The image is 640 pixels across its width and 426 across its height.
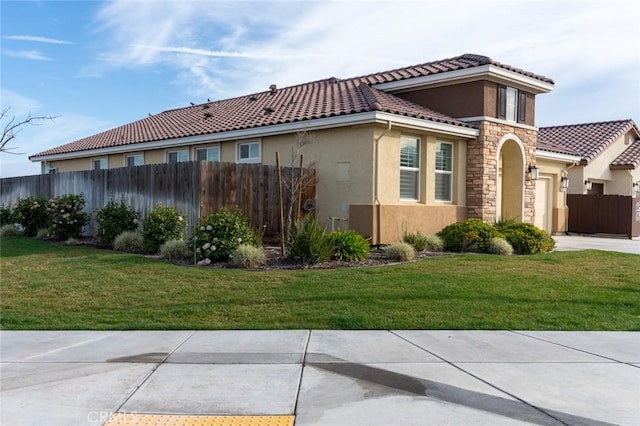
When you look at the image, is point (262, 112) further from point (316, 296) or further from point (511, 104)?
point (316, 296)

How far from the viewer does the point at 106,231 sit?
13.9m

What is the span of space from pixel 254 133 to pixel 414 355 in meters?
11.3

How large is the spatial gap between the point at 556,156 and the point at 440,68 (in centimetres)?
779

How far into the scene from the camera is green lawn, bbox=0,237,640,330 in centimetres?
789

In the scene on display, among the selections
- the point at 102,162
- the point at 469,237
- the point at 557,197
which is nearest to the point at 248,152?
the point at 469,237

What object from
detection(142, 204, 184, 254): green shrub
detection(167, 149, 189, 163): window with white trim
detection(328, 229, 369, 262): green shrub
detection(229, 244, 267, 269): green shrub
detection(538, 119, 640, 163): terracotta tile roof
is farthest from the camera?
detection(538, 119, 640, 163): terracotta tile roof

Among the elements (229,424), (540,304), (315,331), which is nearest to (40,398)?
(229,424)

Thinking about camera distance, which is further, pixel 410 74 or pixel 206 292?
pixel 410 74

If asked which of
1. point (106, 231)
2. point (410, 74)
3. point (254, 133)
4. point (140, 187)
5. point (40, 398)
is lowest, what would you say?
point (40, 398)

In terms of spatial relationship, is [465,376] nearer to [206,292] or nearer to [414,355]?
[414,355]

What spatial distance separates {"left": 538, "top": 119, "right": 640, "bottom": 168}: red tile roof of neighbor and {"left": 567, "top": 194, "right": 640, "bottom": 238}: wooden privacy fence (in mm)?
2143

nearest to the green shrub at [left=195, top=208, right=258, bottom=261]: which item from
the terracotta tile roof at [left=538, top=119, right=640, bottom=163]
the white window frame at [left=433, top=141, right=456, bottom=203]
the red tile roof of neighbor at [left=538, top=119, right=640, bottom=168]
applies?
the white window frame at [left=433, top=141, right=456, bottom=203]

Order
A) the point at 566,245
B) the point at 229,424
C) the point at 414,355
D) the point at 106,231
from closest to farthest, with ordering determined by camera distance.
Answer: the point at 229,424 < the point at 414,355 < the point at 106,231 < the point at 566,245

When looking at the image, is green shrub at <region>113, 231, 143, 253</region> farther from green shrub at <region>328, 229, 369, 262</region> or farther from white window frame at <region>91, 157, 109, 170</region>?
white window frame at <region>91, 157, 109, 170</region>
